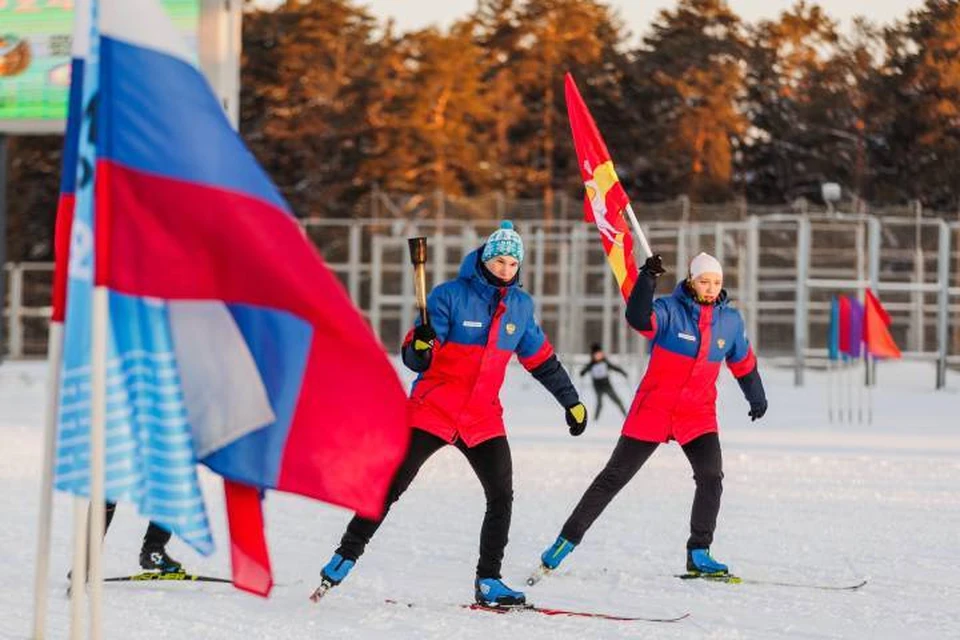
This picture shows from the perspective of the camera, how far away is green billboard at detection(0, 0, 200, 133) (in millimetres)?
22688

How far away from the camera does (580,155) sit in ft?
31.0

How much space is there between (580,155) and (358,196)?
148 ft

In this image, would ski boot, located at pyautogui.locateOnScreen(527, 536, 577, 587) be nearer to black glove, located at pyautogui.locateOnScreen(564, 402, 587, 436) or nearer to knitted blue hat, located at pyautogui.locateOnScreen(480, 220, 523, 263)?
black glove, located at pyautogui.locateOnScreen(564, 402, 587, 436)

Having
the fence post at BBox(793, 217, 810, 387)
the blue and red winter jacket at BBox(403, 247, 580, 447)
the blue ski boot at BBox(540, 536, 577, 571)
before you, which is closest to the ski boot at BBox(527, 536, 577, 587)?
the blue ski boot at BBox(540, 536, 577, 571)

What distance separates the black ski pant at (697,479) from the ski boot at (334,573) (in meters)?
1.30

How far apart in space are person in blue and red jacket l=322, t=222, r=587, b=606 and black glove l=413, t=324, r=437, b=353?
0.36 feet

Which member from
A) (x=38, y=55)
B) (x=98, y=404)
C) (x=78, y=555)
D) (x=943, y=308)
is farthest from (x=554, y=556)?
(x=943, y=308)

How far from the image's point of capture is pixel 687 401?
346 inches

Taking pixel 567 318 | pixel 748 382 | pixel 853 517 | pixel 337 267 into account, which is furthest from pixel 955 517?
pixel 337 267

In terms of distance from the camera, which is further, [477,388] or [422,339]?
[477,388]

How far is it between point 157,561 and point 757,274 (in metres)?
26.9

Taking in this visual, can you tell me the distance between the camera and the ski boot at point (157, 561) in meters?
8.47

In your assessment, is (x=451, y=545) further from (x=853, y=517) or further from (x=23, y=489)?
(x=23, y=489)

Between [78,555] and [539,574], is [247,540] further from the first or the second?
[539,574]
